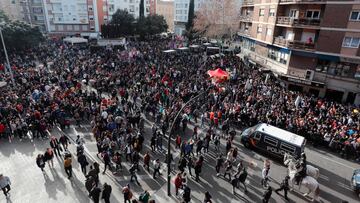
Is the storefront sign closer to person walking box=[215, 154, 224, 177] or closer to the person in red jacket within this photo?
person walking box=[215, 154, 224, 177]

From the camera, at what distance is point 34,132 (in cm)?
1659

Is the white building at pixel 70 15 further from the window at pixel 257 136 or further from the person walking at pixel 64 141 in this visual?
the window at pixel 257 136

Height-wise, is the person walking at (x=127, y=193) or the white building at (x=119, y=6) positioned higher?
the white building at (x=119, y=6)

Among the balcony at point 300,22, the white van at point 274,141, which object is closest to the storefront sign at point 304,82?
the balcony at point 300,22

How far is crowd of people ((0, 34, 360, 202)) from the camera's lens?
14398 mm

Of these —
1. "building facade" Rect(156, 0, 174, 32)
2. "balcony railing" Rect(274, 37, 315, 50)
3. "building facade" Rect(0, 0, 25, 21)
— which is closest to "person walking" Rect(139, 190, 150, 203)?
"balcony railing" Rect(274, 37, 315, 50)

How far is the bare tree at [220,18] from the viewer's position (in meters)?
49.4

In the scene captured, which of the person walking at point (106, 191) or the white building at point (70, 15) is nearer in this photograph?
the person walking at point (106, 191)

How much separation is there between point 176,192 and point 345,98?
2136 centimetres

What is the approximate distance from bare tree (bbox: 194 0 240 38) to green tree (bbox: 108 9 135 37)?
54.7 feet

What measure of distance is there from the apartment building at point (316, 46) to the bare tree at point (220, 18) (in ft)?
59.0

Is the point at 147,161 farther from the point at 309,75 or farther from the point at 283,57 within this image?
the point at 283,57

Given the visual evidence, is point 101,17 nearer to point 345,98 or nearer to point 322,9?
point 322,9

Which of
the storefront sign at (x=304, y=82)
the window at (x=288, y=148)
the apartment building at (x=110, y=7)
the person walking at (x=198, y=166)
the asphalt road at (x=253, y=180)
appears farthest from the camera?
the apartment building at (x=110, y=7)
